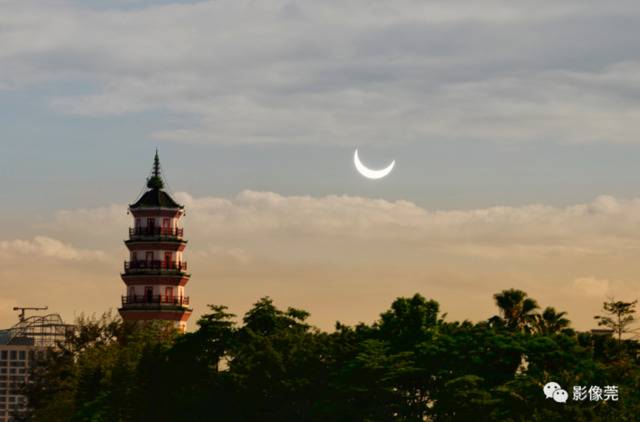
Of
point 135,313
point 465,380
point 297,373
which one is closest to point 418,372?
point 465,380

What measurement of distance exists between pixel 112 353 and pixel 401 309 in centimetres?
3733

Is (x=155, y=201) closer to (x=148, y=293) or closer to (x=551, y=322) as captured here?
(x=148, y=293)

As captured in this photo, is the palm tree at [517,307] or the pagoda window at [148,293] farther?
the pagoda window at [148,293]

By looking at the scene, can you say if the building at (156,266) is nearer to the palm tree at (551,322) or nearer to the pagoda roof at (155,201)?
the pagoda roof at (155,201)

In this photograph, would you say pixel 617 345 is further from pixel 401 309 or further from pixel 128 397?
pixel 128 397

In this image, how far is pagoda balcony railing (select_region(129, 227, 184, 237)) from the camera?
156750 millimetres

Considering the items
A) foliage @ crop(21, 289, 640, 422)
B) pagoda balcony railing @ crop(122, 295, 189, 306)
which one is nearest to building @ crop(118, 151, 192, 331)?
pagoda balcony railing @ crop(122, 295, 189, 306)

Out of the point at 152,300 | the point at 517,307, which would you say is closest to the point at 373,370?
the point at 517,307

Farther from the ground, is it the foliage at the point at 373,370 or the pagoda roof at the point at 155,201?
the pagoda roof at the point at 155,201

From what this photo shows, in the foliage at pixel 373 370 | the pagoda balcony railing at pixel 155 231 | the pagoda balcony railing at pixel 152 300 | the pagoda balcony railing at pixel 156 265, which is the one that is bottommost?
the foliage at pixel 373 370

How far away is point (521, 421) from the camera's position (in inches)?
3066

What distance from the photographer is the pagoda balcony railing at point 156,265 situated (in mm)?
156375

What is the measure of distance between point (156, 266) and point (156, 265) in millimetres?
107

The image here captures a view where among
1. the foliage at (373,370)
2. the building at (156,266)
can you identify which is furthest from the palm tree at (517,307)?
the building at (156,266)
